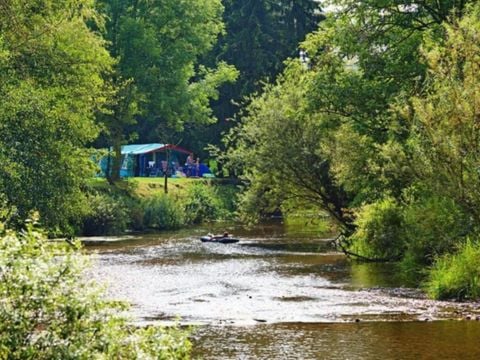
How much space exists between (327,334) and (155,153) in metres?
60.9

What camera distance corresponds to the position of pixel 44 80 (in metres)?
34.0

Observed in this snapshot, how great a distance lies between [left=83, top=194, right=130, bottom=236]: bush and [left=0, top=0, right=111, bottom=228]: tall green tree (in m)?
9.99

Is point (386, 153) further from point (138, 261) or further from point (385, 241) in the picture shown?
point (138, 261)

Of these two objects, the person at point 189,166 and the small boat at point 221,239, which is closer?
the small boat at point 221,239

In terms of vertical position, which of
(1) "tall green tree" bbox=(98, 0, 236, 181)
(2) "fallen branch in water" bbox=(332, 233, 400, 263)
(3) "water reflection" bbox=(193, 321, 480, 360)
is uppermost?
(1) "tall green tree" bbox=(98, 0, 236, 181)

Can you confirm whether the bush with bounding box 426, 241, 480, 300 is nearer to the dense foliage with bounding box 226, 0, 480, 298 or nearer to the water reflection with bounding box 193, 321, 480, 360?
the dense foliage with bounding box 226, 0, 480, 298

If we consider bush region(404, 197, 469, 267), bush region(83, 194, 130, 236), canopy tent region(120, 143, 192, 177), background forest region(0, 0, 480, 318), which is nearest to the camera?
background forest region(0, 0, 480, 318)

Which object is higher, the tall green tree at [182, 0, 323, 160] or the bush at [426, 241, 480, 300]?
the tall green tree at [182, 0, 323, 160]

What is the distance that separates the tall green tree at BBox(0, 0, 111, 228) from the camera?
30.7 metres

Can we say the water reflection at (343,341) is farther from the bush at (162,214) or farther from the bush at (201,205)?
the bush at (201,205)

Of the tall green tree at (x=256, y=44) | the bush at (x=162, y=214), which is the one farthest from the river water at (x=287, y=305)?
the tall green tree at (x=256, y=44)

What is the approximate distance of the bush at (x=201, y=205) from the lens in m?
57.3

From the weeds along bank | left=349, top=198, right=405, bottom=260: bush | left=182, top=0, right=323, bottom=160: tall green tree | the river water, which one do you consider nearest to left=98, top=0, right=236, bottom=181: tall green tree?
the weeds along bank

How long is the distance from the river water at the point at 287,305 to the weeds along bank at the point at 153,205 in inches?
418
